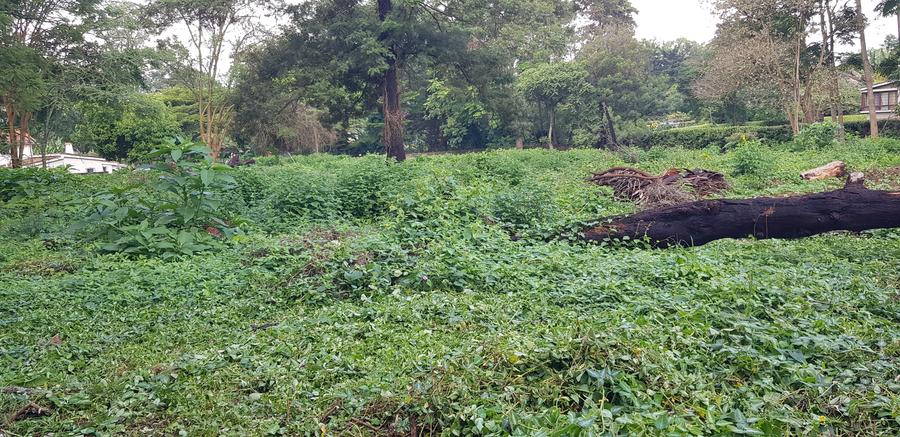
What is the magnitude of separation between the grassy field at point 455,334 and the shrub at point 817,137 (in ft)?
48.5

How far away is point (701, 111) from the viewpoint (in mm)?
39500

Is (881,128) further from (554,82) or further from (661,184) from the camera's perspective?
(661,184)

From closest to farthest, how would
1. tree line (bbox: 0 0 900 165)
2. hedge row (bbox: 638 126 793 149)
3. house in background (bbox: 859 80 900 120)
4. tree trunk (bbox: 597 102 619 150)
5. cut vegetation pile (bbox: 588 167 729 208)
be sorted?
cut vegetation pile (bbox: 588 167 729 208) → tree line (bbox: 0 0 900 165) → hedge row (bbox: 638 126 793 149) → tree trunk (bbox: 597 102 619 150) → house in background (bbox: 859 80 900 120)

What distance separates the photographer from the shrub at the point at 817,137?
67.0 ft

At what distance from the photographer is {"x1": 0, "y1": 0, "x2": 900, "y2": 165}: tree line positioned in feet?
61.4

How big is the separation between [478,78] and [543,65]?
11820 mm

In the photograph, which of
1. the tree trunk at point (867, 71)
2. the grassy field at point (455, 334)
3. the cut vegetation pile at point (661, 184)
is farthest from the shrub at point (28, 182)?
the tree trunk at point (867, 71)

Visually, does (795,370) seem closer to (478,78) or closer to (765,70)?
(478,78)

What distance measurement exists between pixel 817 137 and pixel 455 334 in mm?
20554

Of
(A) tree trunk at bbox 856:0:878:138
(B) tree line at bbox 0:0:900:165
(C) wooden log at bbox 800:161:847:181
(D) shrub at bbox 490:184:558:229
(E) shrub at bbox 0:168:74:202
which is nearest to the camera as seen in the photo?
(D) shrub at bbox 490:184:558:229

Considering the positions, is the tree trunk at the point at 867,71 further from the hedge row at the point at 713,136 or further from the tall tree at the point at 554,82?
the tall tree at the point at 554,82

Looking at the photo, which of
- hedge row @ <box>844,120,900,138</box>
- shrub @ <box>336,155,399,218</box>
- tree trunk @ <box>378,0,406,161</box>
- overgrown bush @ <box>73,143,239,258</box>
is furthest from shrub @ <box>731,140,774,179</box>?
hedge row @ <box>844,120,900,138</box>

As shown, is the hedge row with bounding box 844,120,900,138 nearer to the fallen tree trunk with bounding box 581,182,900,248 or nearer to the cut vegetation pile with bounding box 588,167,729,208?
the cut vegetation pile with bounding box 588,167,729,208

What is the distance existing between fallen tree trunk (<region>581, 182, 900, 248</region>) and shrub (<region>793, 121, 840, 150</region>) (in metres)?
14.8
